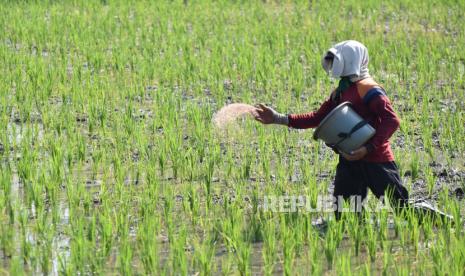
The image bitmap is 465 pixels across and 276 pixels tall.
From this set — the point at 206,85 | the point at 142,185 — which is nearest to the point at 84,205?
the point at 142,185

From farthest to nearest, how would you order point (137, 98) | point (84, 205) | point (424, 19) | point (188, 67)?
point (424, 19) → point (188, 67) → point (137, 98) → point (84, 205)

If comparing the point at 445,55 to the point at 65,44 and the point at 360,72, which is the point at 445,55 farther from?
the point at 360,72

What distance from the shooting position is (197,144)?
20.3 ft

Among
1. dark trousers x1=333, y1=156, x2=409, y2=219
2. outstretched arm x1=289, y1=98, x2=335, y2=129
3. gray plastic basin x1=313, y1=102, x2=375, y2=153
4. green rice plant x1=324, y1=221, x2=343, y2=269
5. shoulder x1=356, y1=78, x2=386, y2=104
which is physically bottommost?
green rice plant x1=324, y1=221, x2=343, y2=269

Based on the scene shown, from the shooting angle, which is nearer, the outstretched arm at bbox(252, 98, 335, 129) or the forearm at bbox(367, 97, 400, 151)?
the forearm at bbox(367, 97, 400, 151)

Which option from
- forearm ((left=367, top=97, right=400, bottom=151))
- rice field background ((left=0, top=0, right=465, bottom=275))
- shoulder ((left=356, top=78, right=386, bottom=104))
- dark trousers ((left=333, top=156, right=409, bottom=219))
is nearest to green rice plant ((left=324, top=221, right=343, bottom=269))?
rice field background ((left=0, top=0, right=465, bottom=275))

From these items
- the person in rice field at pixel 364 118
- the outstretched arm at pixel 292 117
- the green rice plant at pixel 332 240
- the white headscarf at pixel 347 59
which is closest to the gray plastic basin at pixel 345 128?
the person in rice field at pixel 364 118

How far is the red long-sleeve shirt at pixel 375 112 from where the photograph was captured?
14.5 feet

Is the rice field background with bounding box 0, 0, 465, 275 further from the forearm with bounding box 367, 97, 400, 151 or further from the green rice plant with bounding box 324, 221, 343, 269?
the forearm with bounding box 367, 97, 400, 151

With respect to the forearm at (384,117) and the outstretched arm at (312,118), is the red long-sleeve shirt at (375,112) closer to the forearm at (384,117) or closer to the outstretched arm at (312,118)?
the forearm at (384,117)

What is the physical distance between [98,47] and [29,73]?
179 centimetres

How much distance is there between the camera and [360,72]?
14.8 ft

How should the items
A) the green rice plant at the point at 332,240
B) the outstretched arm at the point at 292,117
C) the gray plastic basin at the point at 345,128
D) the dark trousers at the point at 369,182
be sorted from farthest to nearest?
the outstretched arm at the point at 292,117 < the dark trousers at the point at 369,182 < the gray plastic basin at the point at 345,128 < the green rice plant at the point at 332,240

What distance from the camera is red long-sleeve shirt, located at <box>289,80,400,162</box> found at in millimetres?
4426
